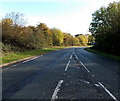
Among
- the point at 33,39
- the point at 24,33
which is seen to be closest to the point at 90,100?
the point at 24,33

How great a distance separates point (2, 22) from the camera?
3350 centimetres

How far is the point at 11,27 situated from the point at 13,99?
30.3 meters

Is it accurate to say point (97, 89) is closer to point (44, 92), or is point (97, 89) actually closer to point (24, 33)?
point (44, 92)

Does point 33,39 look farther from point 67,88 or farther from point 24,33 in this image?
point 67,88

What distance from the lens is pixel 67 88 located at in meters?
6.46

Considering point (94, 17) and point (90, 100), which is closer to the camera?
point (90, 100)

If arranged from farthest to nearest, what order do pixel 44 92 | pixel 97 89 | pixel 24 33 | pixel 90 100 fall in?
pixel 24 33 → pixel 97 89 → pixel 44 92 → pixel 90 100

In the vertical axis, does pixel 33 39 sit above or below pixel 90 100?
above

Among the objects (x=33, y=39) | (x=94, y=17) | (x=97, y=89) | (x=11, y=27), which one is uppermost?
(x=94, y=17)

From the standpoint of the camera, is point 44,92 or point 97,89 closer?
point 44,92

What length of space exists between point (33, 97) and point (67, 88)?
5.53 feet

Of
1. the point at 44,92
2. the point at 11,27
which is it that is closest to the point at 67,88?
the point at 44,92

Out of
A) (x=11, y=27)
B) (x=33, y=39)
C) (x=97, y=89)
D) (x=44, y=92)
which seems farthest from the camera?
(x=33, y=39)

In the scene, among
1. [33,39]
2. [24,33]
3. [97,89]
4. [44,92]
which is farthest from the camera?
[33,39]
